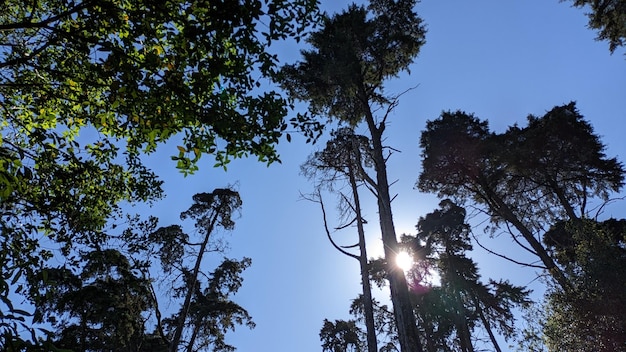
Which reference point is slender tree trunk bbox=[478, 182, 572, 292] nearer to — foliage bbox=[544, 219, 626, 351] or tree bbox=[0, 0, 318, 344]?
foliage bbox=[544, 219, 626, 351]

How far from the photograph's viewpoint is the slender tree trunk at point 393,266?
7242 mm

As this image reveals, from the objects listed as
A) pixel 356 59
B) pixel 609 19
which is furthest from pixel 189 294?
pixel 609 19

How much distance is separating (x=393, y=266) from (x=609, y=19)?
1300 cm

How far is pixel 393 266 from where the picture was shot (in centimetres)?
813

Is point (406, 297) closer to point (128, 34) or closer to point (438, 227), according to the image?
point (128, 34)

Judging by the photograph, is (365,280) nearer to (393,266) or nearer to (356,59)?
(393,266)

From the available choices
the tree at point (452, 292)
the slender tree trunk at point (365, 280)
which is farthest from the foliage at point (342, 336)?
the slender tree trunk at point (365, 280)

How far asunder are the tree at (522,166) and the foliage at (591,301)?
2.32 metres

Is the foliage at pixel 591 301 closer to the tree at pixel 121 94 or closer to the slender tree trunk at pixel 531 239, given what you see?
the slender tree trunk at pixel 531 239

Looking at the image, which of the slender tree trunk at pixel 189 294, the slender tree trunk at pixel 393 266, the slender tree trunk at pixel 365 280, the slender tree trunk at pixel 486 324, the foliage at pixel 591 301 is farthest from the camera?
the slender tree trunk at pixel 486 324

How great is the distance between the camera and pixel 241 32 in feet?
12.6

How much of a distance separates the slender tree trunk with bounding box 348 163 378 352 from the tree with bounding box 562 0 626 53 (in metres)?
10.9

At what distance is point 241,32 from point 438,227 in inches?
873

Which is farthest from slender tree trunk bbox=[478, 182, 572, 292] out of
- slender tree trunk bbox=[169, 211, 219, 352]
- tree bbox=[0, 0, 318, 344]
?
slender tree trunk bbox=[169, 211, 219, 352]
